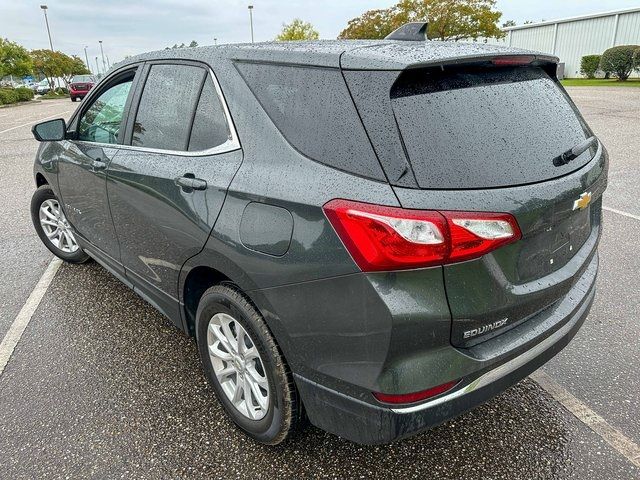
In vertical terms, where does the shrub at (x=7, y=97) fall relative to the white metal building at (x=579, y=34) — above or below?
below

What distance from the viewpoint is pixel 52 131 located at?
3449 millimetres

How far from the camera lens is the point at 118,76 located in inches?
120

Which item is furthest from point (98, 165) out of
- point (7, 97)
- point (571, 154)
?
point (7, 97)

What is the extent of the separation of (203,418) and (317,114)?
1560mm

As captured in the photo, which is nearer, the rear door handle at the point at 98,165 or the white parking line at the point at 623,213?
the rear door handle at the point at 98,165

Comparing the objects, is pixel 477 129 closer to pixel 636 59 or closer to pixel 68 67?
pixel 636 59

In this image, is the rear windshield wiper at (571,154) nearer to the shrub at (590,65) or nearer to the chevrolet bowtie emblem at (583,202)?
the chevrolet bowtie emblem at (583,202)

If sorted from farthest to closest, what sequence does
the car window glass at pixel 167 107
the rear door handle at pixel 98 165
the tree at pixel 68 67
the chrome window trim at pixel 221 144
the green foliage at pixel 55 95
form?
the tree at pixel 68 67, the green foliage at pixel 55 95, the rear door handle at pixel 98 165, the car window glass at pixel 167 107, the chrome window trim at pixel 221 144

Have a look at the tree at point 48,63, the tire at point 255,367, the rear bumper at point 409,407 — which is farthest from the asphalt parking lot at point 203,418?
the tree at point 48,63

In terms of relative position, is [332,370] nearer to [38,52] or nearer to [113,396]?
[113,396]

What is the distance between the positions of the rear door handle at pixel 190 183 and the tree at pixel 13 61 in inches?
1833

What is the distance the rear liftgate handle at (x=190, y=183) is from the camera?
2.09 meters

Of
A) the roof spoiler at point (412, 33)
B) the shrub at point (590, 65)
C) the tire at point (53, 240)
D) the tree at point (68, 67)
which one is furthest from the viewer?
the tree at point (68, 67)

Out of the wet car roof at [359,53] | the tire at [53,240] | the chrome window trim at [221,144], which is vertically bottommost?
the tire at [53,240]
